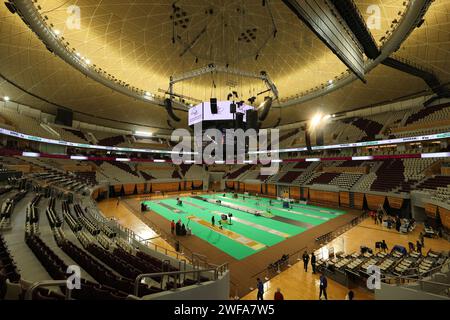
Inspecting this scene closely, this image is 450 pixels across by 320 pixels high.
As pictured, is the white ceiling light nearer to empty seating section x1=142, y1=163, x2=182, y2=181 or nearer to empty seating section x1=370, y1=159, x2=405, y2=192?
empty seating section x1=142, y1=163, x2=182, y2=181

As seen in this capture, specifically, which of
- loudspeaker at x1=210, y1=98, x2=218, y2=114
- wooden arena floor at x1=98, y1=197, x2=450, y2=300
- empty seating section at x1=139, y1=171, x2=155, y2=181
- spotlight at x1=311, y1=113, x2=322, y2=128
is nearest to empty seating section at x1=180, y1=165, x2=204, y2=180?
empty seating section at x1=139, y1=171, x2=155, y2=181

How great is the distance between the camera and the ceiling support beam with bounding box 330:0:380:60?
8.36 meters

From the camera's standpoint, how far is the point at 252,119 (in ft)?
58.9

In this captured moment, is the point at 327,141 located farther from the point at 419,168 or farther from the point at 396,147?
the point at 419,168

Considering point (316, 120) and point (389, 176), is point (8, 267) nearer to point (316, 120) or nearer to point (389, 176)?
point (389, 176)

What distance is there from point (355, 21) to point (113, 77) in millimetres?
23282

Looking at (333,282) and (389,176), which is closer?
(333,282)

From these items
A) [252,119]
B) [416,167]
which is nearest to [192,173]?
[252,119]

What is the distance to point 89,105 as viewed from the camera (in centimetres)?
2953

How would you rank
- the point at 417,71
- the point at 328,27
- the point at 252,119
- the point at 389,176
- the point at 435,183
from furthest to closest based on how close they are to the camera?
the point at 389,176 → the point at 435,183 → the point at 417,71 → the point at 252,119 → the point at 328,27

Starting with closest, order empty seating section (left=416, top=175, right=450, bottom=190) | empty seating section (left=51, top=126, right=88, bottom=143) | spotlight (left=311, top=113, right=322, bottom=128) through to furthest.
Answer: empty seating section (left=416, top=175, right=450, bottom=190)
empty seating section (left=51, top=126, right=88, bottom=143)
spotlight (left=311, top=113, right=322, bottom=128)

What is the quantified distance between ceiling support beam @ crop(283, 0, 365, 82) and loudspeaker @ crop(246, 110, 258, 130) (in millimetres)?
8011

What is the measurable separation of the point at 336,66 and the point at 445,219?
16.2m
